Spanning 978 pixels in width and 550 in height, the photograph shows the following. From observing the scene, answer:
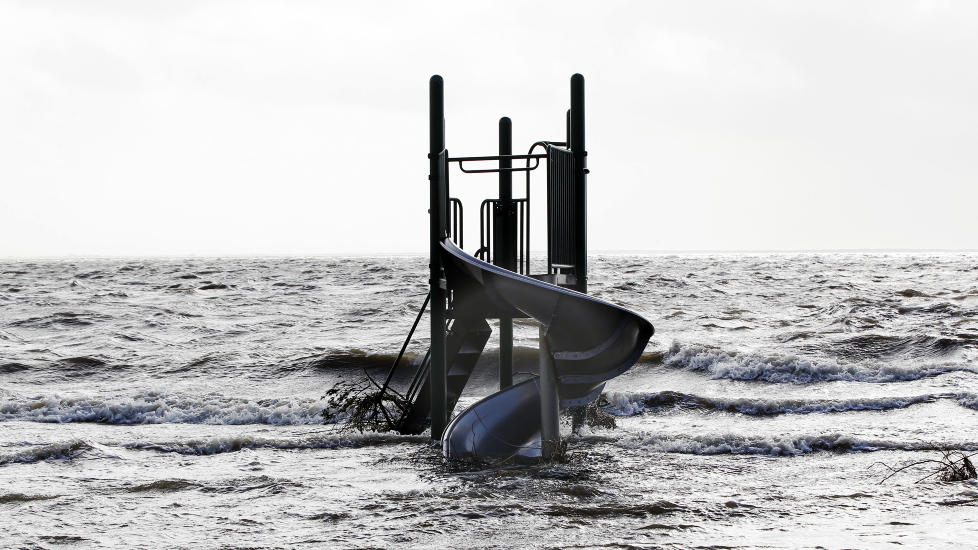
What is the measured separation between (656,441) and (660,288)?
91.3 feet

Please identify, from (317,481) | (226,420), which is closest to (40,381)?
(226,420)

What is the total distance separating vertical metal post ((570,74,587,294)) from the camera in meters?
9.21

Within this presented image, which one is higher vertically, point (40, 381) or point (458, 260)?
point (458, 260)

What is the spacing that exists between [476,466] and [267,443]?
3.14 meters

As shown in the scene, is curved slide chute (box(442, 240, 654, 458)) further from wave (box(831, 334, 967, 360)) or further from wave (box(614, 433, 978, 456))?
wave (box(831, 334, 967, 360))

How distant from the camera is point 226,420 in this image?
496 inches

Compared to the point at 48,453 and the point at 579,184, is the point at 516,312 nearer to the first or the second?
the point at 579,184

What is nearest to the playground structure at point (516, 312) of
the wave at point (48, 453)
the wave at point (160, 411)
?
the wave at point (160, 411)

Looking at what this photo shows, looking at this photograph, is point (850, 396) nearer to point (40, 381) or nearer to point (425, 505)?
point (425, 505)

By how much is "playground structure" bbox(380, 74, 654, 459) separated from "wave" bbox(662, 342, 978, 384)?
6535 millimetres

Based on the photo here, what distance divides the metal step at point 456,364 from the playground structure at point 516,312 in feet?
0.04

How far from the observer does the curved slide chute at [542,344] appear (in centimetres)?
739

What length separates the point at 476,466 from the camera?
8.49 metres

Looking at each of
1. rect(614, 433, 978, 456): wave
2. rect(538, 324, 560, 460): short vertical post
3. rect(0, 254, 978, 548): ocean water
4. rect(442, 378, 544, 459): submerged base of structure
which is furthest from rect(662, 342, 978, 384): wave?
rect(538, 324, 560, 460): short vertical post
